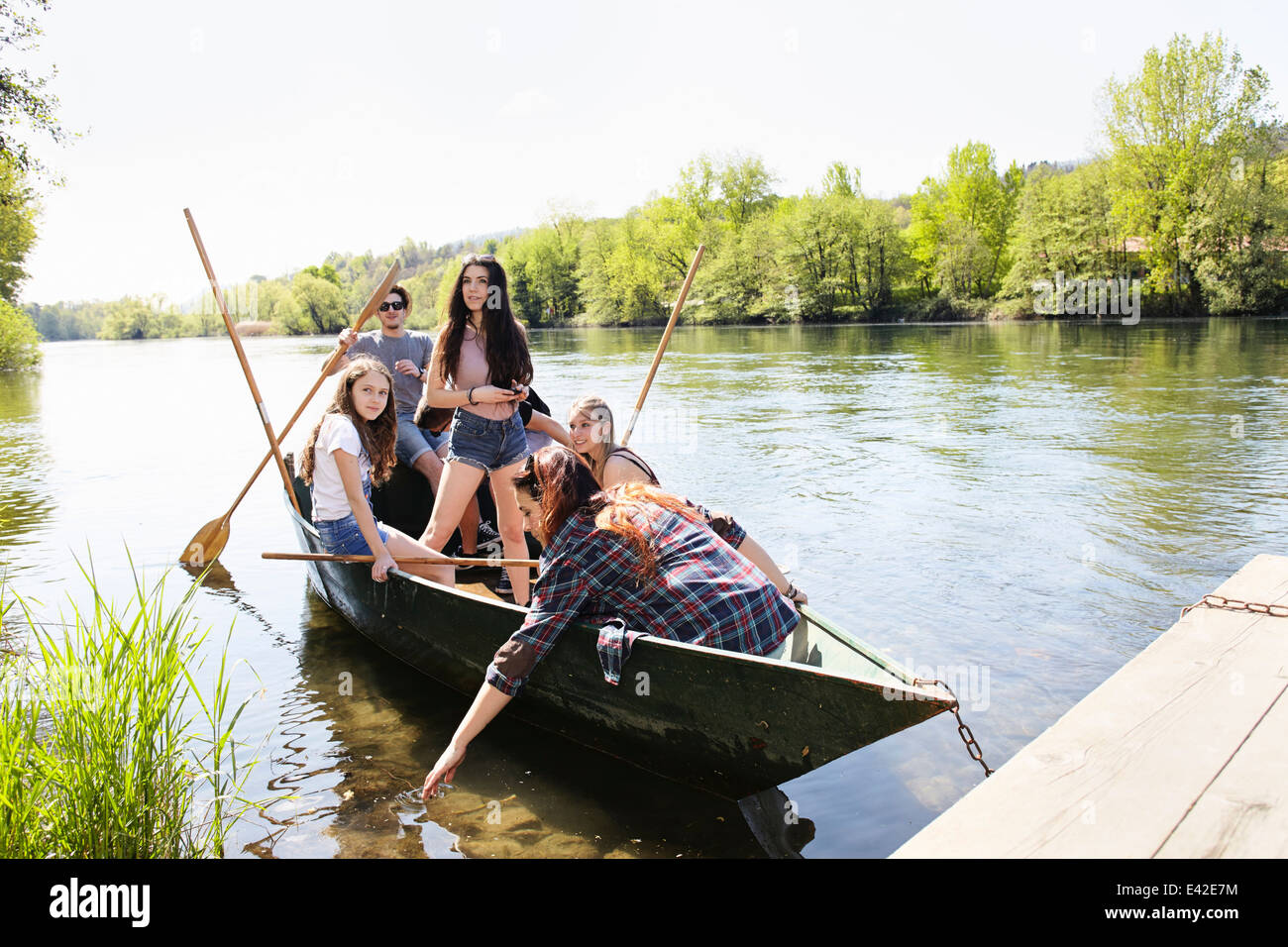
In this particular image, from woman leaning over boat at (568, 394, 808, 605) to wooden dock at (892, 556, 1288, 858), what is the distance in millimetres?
1165

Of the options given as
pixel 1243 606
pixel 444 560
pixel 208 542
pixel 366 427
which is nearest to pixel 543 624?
pixel 444 560

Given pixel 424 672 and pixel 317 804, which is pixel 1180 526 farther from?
pixel 317 804

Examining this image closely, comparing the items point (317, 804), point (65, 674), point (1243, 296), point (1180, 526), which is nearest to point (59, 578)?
point (317, 804)

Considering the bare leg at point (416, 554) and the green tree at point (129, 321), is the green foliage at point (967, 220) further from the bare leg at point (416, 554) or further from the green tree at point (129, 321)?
the green tree at point (129, 321)

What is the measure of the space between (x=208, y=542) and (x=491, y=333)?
347 cm

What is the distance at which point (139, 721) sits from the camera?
7.78ft

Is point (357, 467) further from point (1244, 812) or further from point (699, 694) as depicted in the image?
point (1244, 812)

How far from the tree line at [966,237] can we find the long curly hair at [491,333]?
18817mm

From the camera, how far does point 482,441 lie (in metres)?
4.43

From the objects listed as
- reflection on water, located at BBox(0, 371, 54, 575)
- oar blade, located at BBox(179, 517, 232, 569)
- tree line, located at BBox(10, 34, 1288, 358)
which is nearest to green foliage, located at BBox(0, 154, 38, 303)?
reflection on water, located at BBox(0, 371, 54, 575)

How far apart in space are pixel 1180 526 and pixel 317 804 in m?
6.22

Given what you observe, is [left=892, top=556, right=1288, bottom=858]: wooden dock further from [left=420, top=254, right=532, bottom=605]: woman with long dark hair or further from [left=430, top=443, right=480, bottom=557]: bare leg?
[left=430, top=443, right=480, bottom=557]: bare leg

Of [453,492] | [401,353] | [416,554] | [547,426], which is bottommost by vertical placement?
[416,554]
